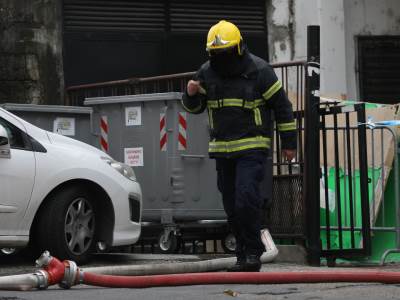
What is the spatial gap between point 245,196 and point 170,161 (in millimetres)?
3530

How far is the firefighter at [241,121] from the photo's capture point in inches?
299

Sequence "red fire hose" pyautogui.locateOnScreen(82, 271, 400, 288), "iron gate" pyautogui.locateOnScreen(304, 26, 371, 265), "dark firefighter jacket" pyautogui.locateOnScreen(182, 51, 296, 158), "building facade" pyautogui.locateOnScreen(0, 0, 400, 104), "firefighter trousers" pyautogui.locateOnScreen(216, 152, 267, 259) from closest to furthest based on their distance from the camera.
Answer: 1. "red fire hose" pyautogui.locateOnScreen(82, 271, 400, 288)
2. "firefighter trousers" pyautogui.locateOnScreen(216, 152, 267, 259)
3. "dark firefighter jacket" pyautogui.locateOnScreen(182, 51, 296, 158)
4. "iron gate" pyautogui.locateOnScreen(304, 26, 371, 265)
5. "building facade" pyautogui.locateOnScreen(0, 0, 400, 104)

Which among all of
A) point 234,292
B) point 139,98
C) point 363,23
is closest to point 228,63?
point 234,292

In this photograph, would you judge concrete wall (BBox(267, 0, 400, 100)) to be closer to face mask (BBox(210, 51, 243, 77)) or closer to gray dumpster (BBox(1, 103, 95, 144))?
gray dumpster (BBox(1, 103, 95, 144))

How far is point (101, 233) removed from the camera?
30.4ft

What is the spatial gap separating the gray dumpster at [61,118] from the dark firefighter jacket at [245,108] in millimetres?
3844

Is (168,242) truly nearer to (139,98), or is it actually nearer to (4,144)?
(139,98)

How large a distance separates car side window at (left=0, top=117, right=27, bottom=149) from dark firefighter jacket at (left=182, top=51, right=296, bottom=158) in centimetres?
165

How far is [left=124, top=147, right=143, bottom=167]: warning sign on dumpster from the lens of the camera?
1112cm

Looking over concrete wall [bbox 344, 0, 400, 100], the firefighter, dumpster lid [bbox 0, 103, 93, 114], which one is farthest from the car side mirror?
concrete wall [bbox 344, 0, 400, 100]

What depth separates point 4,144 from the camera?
27.4 feet

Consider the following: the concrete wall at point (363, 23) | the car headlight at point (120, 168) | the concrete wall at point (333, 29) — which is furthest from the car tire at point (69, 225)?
the concrete wall at point (363, 23)

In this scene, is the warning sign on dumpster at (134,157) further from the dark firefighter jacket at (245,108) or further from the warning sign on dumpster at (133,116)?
the dark firefighter jacket at (245,108)

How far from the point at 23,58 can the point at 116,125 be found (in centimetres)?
341
